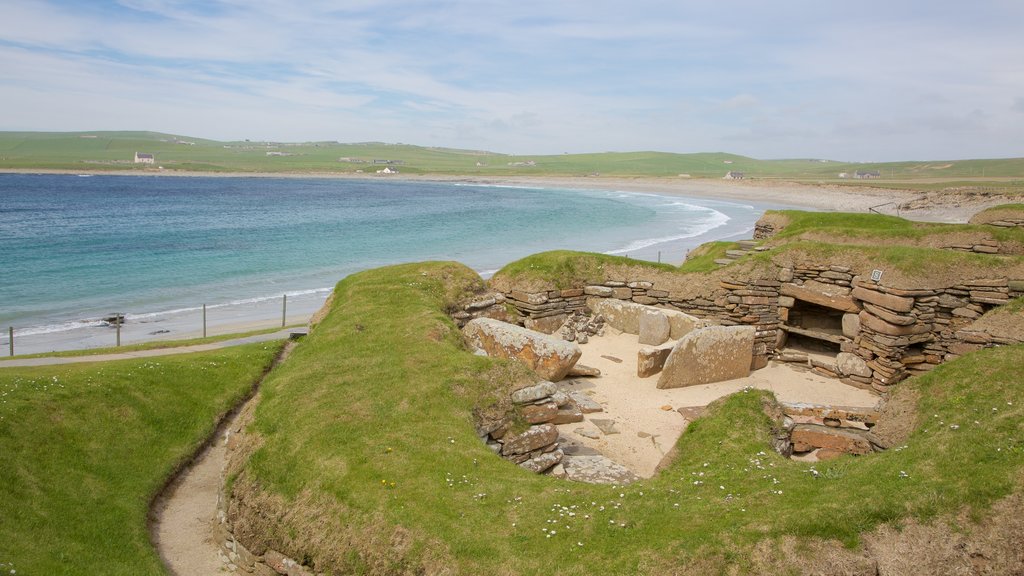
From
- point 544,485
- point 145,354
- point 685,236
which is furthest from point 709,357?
point 685,236

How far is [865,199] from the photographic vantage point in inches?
3253

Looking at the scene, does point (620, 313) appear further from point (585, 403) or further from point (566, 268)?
point (585, 403)

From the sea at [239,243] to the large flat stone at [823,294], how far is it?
20.6 m

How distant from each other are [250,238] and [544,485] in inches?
2258

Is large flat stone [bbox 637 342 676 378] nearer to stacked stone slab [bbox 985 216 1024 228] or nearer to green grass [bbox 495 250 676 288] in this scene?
green grass [bbox 495 250 676 288]

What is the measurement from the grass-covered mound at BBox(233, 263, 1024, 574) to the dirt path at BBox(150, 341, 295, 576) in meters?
1.05

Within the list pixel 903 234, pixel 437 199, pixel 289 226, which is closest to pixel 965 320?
pixel 903 234

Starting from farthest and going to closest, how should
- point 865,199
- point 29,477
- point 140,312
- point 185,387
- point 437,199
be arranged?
point 437,199 < point 865,199 < point 140,312 < point 185,387 < point 29,477

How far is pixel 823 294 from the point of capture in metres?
18.1

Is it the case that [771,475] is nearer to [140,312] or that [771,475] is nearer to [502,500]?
[502,500]

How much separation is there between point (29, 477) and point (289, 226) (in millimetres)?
62766

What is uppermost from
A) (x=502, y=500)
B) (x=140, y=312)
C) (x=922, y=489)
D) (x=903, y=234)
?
(x=903, y=234)

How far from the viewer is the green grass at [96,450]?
9406 millimetres

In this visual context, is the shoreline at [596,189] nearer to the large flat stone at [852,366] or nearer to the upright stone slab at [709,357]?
the upright stone slab at [709,357]
